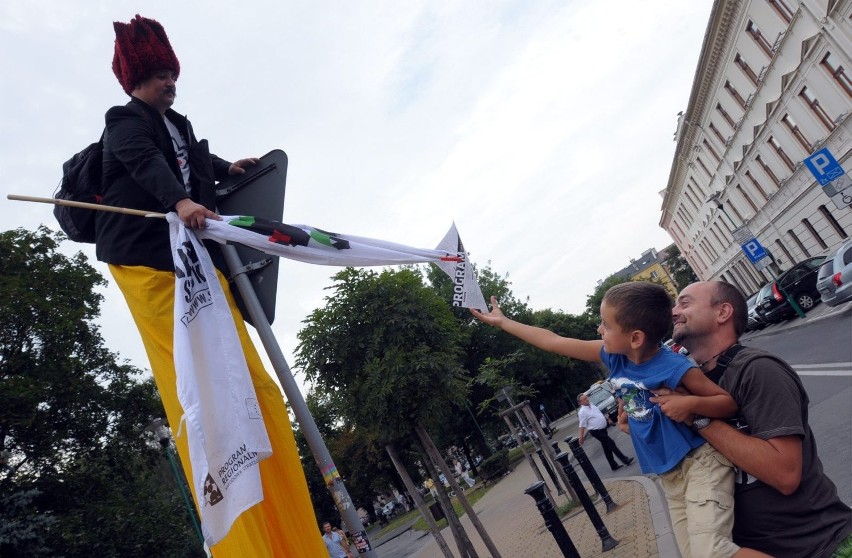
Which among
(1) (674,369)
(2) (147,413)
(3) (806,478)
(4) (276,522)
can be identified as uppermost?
(2) (147,413)

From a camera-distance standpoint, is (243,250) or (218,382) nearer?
(218,382)

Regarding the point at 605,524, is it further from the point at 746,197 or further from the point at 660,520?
the point at 746,197

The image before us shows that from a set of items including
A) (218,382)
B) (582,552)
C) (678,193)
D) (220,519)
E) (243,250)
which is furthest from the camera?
(678,193)

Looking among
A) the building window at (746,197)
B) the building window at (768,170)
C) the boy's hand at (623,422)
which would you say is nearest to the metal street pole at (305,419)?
the boy's hand at (623,422)

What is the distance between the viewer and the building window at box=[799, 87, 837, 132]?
3072 centimetres

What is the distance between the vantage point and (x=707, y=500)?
99.5 inches

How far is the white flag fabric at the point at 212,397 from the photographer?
2676mm

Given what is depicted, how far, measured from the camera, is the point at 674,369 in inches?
102

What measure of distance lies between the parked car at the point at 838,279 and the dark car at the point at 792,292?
190 inches

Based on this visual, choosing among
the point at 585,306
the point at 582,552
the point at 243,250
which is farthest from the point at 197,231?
the point at 585,306

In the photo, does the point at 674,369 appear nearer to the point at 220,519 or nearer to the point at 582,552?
the point at 220,519

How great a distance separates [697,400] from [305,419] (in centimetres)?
156

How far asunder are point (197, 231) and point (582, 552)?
8.47m

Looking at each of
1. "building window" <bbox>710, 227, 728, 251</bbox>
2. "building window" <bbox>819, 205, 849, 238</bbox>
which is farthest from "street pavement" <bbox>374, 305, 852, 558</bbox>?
"building window" <bbox>710, 227, 728, 251</bbox>
